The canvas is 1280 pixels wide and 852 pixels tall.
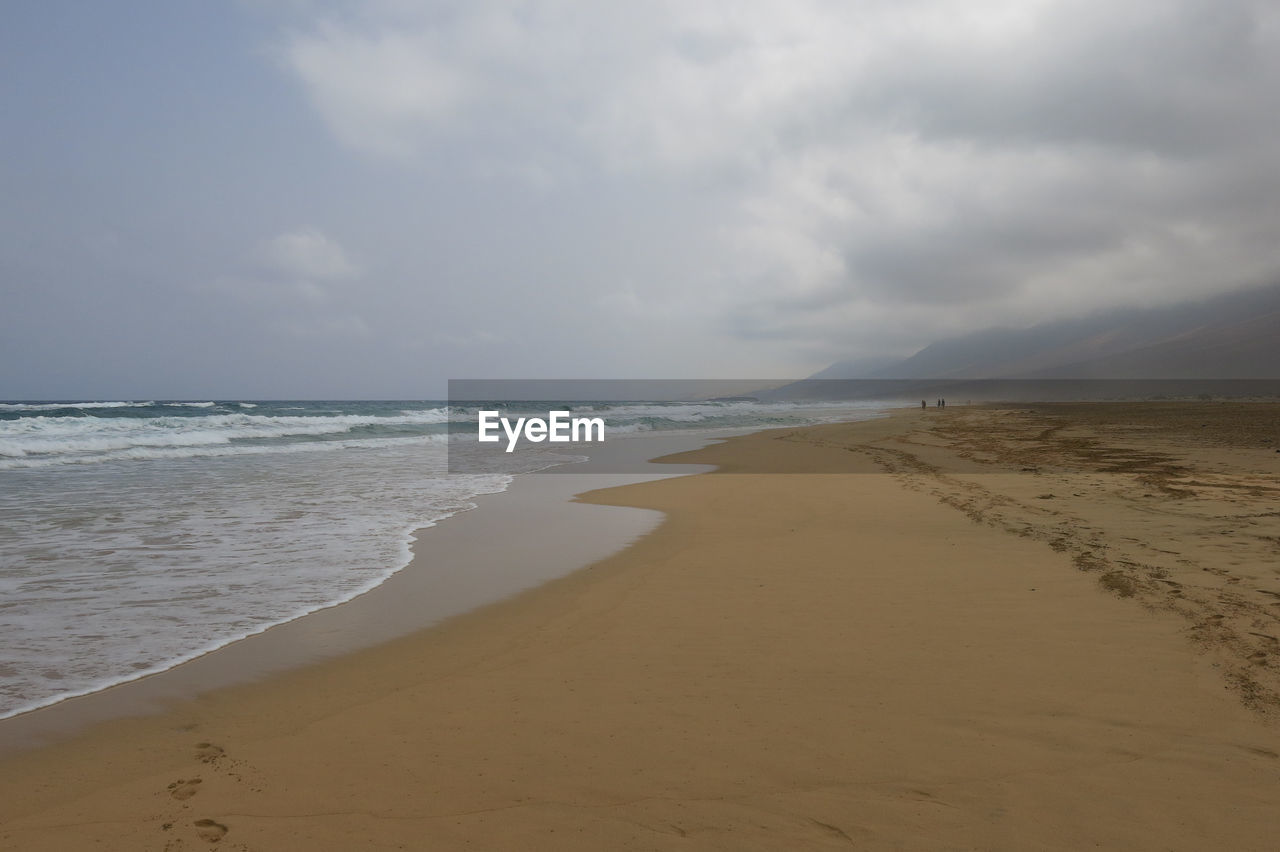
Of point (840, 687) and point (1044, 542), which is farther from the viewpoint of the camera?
point (1044, 542)

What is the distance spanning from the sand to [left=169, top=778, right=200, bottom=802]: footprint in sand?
0.02 meters

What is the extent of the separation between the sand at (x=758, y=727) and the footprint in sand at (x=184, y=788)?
20 millimetres

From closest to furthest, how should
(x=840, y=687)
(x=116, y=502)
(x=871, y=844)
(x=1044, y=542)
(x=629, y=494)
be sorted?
(x=871, y=844), (x=840, y=687), (x=1044, y=542), (x=116, y=502), (x=629, y=494)

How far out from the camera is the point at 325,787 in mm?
3043

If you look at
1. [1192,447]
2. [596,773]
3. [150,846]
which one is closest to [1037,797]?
[596,773]

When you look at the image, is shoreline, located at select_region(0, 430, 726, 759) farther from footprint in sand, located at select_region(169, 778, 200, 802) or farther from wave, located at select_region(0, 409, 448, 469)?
wave, located at select_region(0, 409, 448, 469)

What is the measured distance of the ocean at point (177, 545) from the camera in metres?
4.91

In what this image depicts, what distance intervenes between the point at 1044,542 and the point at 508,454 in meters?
18.4

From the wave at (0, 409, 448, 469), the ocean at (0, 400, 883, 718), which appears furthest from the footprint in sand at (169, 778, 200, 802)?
the wave at (0, 409, 448, 469)

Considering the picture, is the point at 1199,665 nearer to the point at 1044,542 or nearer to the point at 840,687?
the point at 840,687

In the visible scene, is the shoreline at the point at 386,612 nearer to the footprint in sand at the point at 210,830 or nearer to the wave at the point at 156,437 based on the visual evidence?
the footprint in sand at the point at 210,830

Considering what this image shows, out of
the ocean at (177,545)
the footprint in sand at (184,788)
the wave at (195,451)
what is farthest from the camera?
the wave at (195,451)

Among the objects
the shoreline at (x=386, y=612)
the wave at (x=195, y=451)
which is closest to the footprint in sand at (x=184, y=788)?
the shoreline at (x=386, y=612)

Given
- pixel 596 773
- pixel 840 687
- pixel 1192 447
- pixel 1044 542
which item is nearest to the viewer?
pixel 596 773
